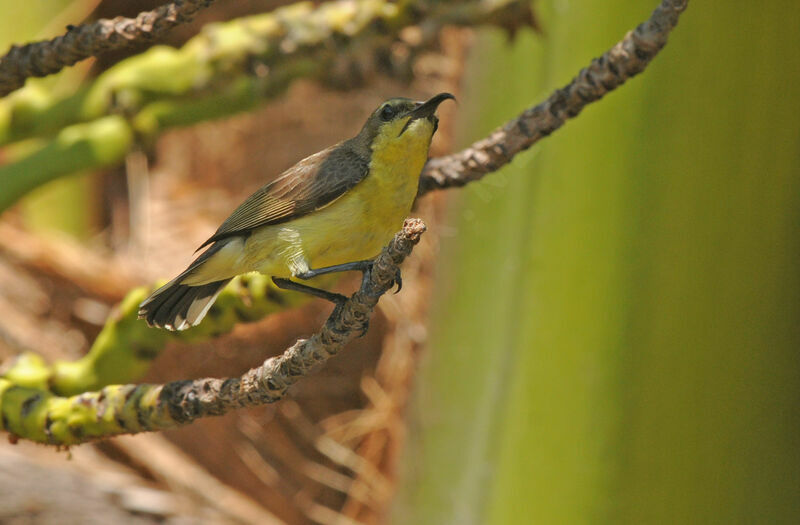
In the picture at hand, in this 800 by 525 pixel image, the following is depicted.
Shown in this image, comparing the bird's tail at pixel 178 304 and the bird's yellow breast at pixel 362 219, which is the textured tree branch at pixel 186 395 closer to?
the bird's tail at pixel 178 304

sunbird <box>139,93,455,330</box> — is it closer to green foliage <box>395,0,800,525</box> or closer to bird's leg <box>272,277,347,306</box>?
bird's leg <box>272,277,347,306</box>

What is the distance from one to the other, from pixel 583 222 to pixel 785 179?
27.0 inches

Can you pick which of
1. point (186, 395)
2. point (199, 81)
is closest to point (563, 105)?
point (186, 395)

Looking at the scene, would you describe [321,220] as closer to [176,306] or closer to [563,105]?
[176,306]

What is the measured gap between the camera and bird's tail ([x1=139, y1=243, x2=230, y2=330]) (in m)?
2.90

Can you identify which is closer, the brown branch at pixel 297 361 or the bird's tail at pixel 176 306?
the brown branch at pixel 297 361

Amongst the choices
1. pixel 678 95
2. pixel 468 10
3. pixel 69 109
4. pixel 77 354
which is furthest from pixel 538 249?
pixel 77 354

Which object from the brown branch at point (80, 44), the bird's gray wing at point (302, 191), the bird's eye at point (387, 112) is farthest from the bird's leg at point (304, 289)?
the brown branch at point (80, 44)

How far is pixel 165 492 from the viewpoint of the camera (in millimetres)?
5109

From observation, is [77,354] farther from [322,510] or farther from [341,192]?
[341,192]

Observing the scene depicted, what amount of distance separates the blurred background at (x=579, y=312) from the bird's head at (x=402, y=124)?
2.53ft

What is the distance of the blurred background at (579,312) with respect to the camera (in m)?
3.34

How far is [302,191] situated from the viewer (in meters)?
3.01

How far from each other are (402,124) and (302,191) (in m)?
0.37
